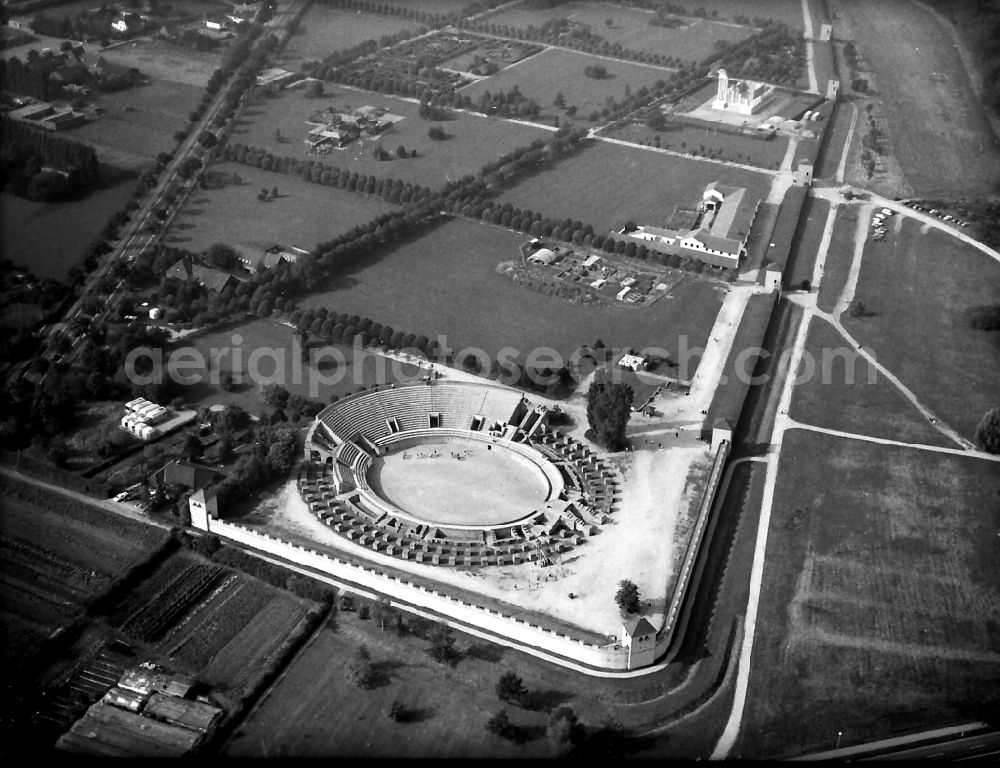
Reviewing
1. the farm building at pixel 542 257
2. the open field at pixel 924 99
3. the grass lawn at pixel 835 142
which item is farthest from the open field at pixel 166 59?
the open field at pixel 924 99

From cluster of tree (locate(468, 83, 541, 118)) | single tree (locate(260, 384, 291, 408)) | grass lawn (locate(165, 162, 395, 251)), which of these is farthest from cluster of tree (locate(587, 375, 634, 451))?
cluster of tree (locate(468, 83, 541, 118))

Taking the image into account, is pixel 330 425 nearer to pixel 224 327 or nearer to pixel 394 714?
pixel 224 327

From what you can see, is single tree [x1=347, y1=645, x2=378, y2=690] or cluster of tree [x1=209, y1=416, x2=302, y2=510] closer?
single tree [x1=347, y1=645, x2=378, y2=690]

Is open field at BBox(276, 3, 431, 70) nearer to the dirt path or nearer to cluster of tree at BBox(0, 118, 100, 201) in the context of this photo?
cluster of tree at BBox(0, 118, 100, 201)

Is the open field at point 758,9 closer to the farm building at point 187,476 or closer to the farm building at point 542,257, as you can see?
the farm building at point 542,257

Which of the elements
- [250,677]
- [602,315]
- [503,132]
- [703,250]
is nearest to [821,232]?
[703,250]
